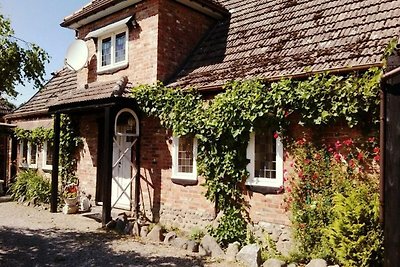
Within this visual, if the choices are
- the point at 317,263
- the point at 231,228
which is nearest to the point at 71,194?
the point at 231,228

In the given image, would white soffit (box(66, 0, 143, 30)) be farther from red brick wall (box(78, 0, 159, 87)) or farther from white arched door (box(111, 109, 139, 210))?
white arched door (box(111, 109, 139, 210))

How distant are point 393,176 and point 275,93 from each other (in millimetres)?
2710

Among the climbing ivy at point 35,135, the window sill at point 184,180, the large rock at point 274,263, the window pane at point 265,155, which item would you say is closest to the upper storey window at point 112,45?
the window sill at point 184,180

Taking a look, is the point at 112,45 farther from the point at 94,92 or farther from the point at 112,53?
the point at 94,92

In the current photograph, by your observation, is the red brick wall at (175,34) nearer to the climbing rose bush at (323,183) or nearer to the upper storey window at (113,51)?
the upper storey window at (113,51)

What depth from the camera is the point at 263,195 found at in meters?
7.72

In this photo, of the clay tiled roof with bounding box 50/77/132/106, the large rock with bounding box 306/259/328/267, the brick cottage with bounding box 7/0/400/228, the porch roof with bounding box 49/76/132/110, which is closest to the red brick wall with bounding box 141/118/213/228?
the brick cottage with bounding box 7/0/400/228

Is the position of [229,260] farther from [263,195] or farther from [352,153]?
→ [352,153]

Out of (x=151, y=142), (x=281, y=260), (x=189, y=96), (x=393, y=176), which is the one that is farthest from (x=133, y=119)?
(x=393, y=176)

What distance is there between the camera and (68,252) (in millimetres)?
7543

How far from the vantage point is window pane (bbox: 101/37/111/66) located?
1188cm

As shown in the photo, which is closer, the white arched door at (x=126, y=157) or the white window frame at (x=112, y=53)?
the white arched door at (x=126, y=157)

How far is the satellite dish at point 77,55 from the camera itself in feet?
39.3

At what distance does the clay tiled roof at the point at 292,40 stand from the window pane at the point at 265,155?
137 centimetres
